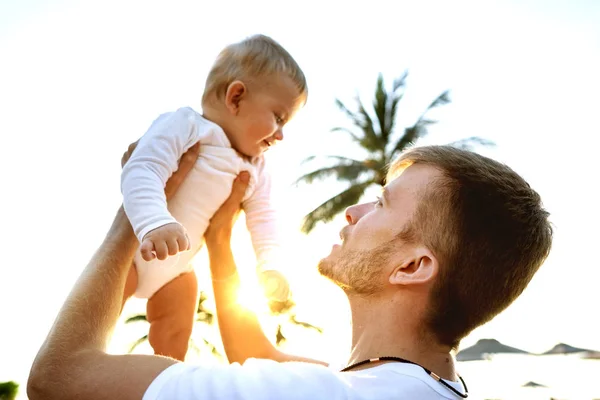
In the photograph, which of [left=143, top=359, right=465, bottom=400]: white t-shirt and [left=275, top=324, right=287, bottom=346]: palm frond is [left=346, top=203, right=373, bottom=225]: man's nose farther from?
[left=275, top=324, right=287, bottom=346]: palm frond

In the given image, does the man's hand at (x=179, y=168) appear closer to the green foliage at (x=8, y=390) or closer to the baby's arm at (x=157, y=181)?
the baby's arm at (x=157, y=181)

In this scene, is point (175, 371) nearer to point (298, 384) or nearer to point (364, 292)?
point (298, 384)

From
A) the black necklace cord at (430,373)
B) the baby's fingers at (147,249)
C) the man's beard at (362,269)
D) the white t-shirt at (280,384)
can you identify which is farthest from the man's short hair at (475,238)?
the baby's fingers at (147,249)

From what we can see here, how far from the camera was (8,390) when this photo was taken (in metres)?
23.1

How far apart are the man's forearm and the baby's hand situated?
0.11 m

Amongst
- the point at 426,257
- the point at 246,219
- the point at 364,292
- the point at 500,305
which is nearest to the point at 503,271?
the point at 500,305

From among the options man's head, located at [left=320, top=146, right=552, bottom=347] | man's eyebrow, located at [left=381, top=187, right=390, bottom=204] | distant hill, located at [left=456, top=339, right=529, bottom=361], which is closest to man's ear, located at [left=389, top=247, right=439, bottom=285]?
man's head, located at [left=320, top=146, right=552, bottom=347]

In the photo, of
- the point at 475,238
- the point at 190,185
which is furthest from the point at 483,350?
the point at 475,238

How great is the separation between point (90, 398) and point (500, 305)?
59.8 inches

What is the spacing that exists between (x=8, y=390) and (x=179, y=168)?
24370 millimetres

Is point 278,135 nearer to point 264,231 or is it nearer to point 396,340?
point 264,231

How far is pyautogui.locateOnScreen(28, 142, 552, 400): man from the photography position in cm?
164

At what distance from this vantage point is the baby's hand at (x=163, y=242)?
88.1 inches

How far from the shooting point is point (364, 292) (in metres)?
2.22
